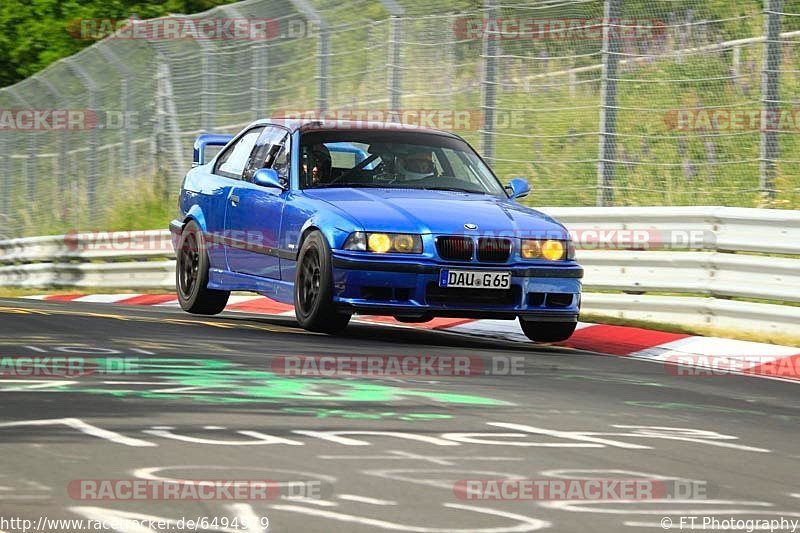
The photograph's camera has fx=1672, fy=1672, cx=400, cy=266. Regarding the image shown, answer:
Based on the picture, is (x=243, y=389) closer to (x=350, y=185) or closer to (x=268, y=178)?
→ (x=350, y=185)

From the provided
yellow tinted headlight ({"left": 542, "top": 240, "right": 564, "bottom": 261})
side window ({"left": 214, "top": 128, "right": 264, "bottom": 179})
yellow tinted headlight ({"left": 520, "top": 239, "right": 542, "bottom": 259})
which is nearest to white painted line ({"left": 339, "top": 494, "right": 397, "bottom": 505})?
yellow tinted headlight ({"left": 520, "top": 239, "right": 542, "bottom": 259})

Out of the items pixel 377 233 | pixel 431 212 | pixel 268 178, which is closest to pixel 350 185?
pixel 268 178

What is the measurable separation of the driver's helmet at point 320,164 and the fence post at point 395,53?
472 centimetres

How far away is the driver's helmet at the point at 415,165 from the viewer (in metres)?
11.9

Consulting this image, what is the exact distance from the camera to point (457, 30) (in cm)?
1600

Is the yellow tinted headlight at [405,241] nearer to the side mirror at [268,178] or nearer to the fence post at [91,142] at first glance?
the side mirror at [268,178]

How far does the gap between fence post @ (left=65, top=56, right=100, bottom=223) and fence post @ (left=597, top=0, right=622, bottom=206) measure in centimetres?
1166

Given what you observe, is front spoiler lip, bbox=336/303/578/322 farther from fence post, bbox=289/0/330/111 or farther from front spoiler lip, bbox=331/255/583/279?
fence post, bbox=289/0/330/111

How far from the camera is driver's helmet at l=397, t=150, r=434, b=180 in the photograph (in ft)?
39.0

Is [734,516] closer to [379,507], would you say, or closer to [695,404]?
[379,507]

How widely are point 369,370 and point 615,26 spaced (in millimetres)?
5967

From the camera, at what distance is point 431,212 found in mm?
10781

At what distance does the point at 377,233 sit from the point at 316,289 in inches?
24.4

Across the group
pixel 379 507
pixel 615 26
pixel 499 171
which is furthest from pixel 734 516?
pixel 499 171
